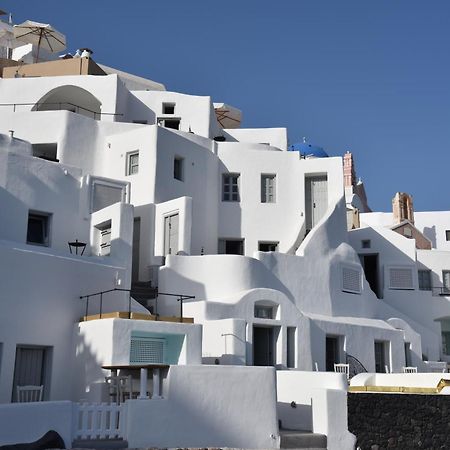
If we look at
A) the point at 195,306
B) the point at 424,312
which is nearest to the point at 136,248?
the point at 195,306

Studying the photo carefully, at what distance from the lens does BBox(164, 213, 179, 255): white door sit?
26.7m

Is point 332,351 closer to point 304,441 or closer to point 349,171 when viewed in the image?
point 304,441

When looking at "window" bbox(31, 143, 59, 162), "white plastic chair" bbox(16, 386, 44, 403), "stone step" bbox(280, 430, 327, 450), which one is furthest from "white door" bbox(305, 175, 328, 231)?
"white plastic chair" bbox(16, 386, 44, 403)

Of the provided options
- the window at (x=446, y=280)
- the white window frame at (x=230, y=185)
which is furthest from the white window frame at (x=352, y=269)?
the window at (x=446, y=280)

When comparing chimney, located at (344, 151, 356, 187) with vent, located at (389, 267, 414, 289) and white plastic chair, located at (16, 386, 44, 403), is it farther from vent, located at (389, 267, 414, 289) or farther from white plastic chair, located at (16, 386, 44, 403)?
white plastic chair, located at (16, 386, 44, 403)

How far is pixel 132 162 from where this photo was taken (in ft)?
96.3

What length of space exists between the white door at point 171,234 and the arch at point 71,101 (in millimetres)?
7980

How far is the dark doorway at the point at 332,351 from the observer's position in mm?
27031

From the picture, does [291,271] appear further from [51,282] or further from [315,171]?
Answer: [51,282]

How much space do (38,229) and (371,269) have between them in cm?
1875

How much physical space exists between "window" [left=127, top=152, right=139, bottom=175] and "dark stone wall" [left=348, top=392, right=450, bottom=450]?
15116 millimetres

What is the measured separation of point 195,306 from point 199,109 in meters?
14.2

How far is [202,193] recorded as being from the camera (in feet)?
101

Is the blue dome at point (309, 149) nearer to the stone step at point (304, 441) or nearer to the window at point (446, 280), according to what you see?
the window at point (446, 280)
